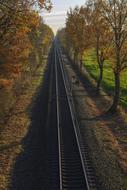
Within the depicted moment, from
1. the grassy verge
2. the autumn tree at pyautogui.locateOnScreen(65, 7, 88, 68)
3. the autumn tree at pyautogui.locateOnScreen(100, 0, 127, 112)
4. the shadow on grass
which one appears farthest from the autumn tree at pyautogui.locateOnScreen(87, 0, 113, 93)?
the autumn tree at pyautogui.locateOnScreen(65, 7, 88, 68)

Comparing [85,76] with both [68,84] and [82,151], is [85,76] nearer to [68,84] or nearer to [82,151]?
[68,84]

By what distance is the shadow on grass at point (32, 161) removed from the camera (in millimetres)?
19094

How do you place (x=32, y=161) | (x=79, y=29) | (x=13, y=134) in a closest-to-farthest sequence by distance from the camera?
(x=32, y=161) → (x=13, y=134) → (x=79, y=29)

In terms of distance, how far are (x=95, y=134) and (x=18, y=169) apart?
794cm

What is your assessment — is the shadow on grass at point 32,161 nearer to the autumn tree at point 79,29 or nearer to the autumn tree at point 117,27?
the autumn tree at point 117,27

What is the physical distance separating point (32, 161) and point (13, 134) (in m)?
5.44

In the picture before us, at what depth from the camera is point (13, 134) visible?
27.1m

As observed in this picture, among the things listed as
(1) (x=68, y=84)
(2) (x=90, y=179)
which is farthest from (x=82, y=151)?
(1) (x=68, y=84)

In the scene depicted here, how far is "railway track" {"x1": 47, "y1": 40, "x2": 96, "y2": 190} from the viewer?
18.8 m

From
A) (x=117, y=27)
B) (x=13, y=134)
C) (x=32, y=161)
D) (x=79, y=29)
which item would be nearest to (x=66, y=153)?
(x=32, y=161)

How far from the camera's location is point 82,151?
23.3 metres

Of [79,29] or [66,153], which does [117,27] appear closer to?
[66,153]

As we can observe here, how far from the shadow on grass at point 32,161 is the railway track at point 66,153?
450 millimetres

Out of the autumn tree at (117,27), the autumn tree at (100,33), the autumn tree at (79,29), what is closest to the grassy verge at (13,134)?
the autumn tree at (117,27)
